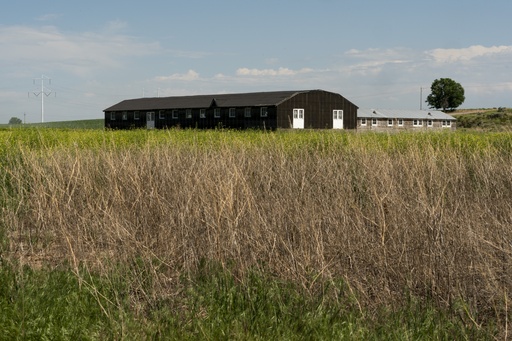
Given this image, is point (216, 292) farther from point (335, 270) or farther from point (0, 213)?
point (0, 213)

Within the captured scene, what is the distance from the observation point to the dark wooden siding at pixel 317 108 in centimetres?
4428

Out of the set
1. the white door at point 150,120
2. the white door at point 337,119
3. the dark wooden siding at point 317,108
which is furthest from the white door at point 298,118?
the white door at point 150,120

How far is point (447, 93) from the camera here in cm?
10075

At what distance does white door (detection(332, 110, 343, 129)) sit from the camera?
48.7 m

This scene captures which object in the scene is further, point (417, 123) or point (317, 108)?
point (417, 123)

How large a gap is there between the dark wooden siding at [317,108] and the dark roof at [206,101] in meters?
0.66

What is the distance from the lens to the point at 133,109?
55500mm

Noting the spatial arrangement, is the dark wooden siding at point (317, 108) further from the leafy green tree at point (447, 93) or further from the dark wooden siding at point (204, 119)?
the leafy green tree at point (447, 93)

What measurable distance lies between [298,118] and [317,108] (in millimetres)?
2568

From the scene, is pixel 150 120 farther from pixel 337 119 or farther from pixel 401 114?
pixel 401 114

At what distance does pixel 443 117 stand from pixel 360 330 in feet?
221

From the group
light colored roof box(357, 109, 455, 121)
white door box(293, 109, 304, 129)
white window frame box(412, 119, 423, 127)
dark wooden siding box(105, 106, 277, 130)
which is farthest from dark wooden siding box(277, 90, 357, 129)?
white window frame box(412, 119, 423, 127)

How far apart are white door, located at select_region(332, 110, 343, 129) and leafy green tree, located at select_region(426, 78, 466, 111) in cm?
5704

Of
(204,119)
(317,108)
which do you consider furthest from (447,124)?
(204,119)
